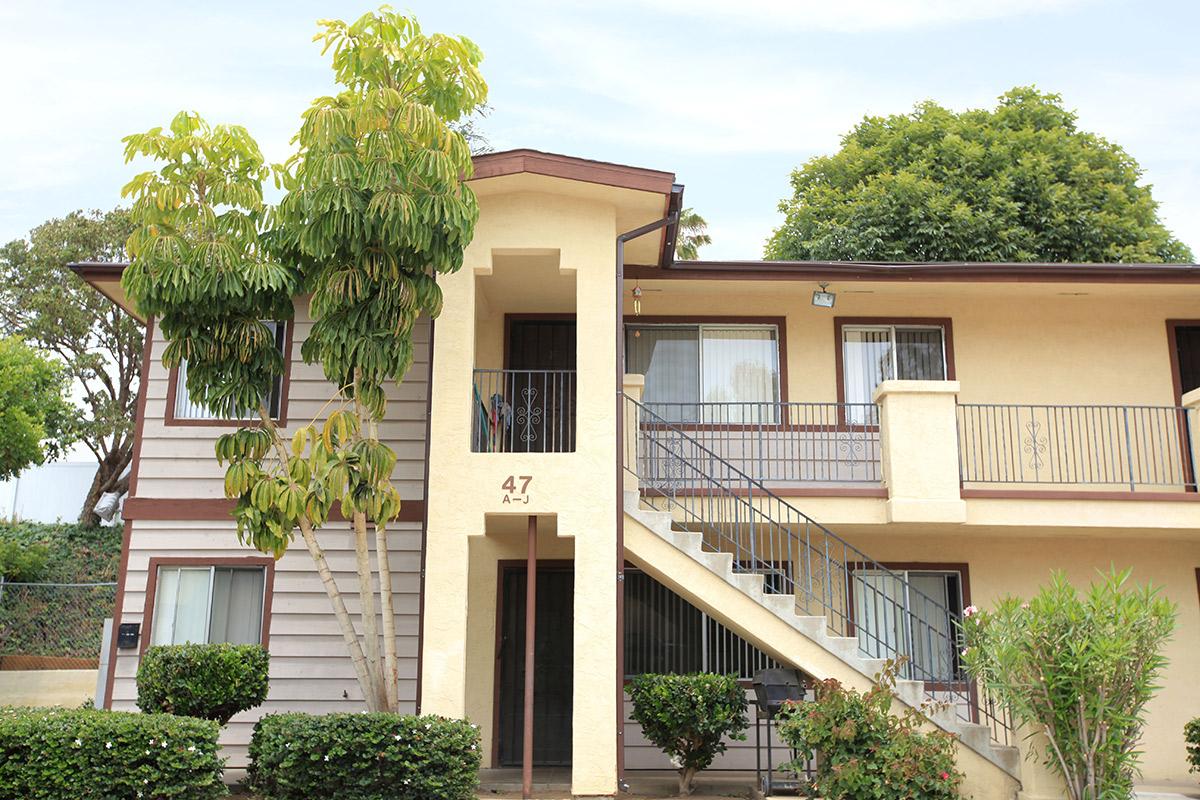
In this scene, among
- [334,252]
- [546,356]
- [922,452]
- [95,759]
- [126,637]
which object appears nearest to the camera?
[95,759]

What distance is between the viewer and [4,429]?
20.9m

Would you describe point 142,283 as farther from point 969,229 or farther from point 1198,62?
point 1198,62

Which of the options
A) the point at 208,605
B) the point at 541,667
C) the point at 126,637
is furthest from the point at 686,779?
the point at 126,637

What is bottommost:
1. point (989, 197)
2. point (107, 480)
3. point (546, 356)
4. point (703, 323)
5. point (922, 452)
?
point (922, 452)

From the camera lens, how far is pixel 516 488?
10.8m

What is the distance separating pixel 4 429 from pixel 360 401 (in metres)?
14.0

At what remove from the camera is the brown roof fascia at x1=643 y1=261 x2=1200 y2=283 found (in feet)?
42.6

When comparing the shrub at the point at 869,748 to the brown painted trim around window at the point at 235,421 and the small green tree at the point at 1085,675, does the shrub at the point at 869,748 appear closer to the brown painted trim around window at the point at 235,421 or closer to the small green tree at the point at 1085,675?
the small green tree at the point at 1085,675

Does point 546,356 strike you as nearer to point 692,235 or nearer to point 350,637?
point 350,637

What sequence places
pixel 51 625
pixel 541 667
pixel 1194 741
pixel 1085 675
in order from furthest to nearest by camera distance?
pixel 51 625 → pixel 541 667 → pixel 1194 741 → pixel 1085 675

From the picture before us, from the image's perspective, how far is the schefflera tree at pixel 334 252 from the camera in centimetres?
997

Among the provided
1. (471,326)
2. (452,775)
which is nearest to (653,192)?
(471,326)

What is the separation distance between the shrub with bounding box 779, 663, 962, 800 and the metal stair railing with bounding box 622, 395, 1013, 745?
5.78ft

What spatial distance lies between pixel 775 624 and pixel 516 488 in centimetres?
295
